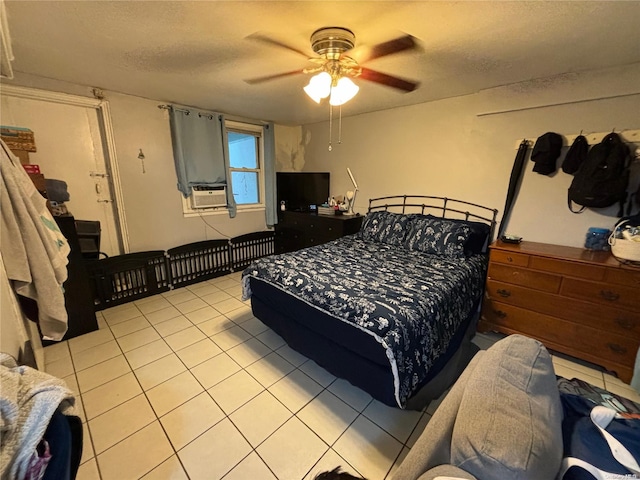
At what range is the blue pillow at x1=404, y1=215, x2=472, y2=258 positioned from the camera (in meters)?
2.49

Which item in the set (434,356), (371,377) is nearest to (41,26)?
(371,377)

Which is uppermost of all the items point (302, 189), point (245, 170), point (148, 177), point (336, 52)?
point (336, 52)

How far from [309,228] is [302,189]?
29.0 inches

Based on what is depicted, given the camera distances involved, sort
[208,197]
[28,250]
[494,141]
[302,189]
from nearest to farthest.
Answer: [28,250], [494,141], [208,197], [302,189]

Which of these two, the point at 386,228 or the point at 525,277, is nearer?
the point at 525,277

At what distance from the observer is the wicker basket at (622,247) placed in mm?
1788

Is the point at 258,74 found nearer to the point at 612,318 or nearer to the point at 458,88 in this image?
the point at 458,88

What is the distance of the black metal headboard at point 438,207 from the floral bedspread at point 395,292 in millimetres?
498

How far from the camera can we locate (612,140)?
6.54ft

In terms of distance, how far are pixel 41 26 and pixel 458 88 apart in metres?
3.13

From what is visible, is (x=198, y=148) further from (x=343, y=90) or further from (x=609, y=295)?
(x=609, y=295)

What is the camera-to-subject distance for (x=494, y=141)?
262 centimetres

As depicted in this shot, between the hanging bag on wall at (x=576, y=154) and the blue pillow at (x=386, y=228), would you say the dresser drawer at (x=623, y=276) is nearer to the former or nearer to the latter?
the hanging bag on wall at (x=576, y=154)

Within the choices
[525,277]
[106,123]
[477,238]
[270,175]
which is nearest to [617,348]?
[525,277]
